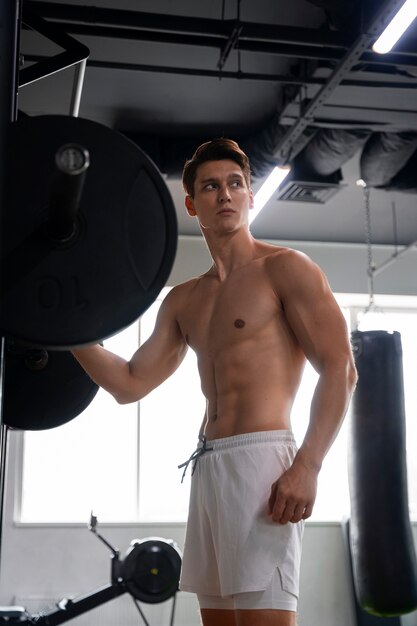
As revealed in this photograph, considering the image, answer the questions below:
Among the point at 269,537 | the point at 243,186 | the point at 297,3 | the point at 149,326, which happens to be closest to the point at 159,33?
the point at 297,3

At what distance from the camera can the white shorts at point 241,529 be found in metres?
1.68

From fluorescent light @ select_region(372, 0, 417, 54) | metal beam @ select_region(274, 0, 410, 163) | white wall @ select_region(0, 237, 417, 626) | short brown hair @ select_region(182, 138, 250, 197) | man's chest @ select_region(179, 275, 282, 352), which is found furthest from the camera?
white wall @ select_region(0, 237, 417, 626)

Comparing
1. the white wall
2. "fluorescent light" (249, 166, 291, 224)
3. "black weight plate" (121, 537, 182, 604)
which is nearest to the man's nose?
"fluorescent light" (249, 166, 291, 224)

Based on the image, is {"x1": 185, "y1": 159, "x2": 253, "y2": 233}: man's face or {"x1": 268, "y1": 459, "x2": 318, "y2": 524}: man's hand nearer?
{"x1": 268, "y1": 459, "x2": 318, "y2": 524}: man's hand

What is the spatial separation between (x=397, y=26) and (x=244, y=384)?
2.11 meters

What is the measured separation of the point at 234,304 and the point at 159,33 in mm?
2291

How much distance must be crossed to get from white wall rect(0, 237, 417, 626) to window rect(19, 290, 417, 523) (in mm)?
145

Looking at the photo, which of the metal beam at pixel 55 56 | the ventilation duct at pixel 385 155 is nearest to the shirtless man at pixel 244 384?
the metal beam at pixel 55 56

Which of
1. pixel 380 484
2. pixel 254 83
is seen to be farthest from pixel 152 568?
pixel 254 83

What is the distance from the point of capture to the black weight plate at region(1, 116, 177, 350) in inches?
43.6

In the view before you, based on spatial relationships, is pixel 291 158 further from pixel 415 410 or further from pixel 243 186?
pixel 415 410

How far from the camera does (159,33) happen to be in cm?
375

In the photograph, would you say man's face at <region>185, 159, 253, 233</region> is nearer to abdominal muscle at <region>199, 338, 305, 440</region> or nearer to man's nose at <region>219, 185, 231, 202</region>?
man's nose at <region>219, 185, 231, 202</region>

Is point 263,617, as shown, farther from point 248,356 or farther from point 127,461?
point 127,461
